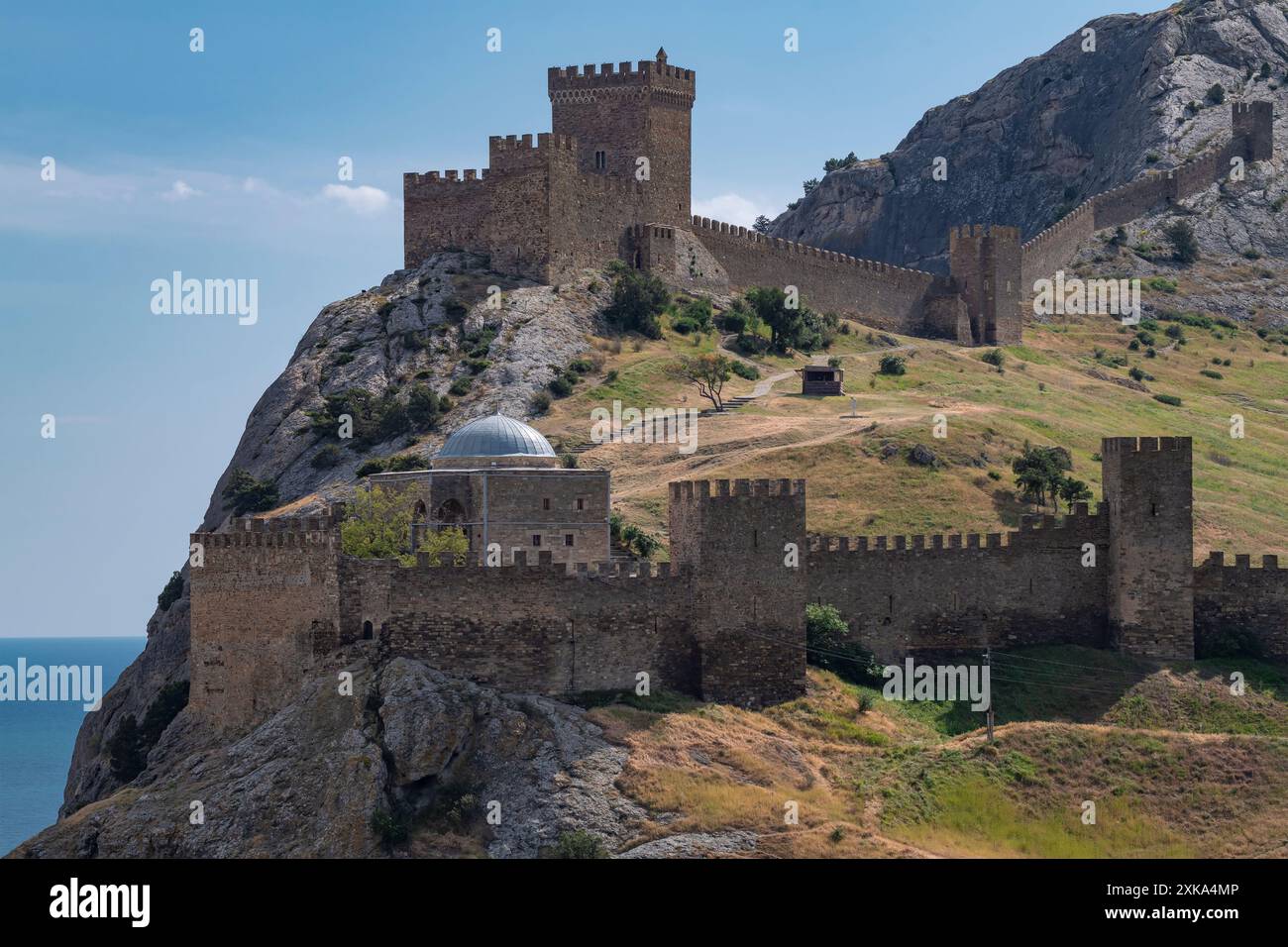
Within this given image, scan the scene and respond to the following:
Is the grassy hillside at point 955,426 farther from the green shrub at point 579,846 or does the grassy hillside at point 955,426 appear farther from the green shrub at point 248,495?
the green shrub at point 579,846

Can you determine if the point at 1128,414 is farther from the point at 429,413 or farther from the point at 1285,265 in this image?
the point at 1285,265

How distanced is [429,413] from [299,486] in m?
6.14

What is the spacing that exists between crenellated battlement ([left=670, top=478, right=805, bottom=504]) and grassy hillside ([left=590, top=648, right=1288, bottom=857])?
5.08 m

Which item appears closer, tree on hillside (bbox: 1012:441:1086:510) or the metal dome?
the metal dome

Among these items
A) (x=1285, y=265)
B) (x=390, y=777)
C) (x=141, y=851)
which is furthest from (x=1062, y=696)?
(x=1285, y=265)

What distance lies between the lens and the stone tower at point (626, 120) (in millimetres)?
93875

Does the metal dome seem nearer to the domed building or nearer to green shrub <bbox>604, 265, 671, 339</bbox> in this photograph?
the domed building

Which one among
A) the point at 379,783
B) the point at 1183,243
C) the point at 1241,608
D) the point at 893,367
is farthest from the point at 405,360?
the point at 1183,243

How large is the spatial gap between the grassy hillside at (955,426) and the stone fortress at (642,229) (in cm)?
410

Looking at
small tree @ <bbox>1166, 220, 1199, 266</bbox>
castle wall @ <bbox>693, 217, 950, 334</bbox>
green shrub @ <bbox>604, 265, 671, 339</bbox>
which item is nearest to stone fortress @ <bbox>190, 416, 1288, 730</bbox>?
green shrub @ <bbox>604, 265, 671, 339</bbox>

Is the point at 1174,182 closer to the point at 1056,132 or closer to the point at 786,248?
the point at 1056,132

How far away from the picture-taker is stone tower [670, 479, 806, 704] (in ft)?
159

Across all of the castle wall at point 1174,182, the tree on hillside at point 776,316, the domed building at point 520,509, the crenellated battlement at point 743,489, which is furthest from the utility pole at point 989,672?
the castle wall at point 1174,182

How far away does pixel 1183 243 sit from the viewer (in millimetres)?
128250
